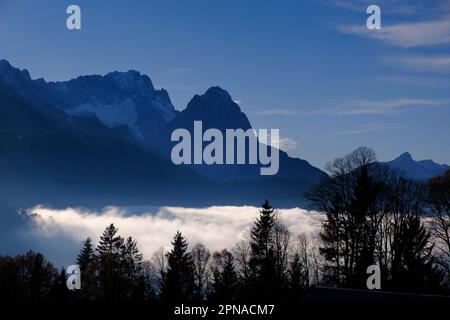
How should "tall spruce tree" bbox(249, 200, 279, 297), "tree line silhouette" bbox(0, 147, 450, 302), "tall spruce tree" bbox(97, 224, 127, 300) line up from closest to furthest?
1. "tree line silhouette" bbox(0, 147, 450, 302)
2. "tall spruce tree" bbox(249, 200, 279, 297)
3. "tall spruce tree" bbox(97, 224, 127, 300)

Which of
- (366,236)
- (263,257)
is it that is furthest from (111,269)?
(366,236)

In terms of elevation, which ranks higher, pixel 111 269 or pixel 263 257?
pixel 263 257

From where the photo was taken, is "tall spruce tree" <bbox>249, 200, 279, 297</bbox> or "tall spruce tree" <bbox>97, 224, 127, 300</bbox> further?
"tall spruce tree" <bbox>97, 224, 127, 300</bbox>

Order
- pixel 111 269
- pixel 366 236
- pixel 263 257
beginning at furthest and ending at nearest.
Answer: pixel 111 269 < pixel 263 257 < pixel 366 236

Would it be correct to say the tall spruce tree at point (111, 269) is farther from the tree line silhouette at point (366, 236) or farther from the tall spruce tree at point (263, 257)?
the tall spruce tree at point (263, 257)

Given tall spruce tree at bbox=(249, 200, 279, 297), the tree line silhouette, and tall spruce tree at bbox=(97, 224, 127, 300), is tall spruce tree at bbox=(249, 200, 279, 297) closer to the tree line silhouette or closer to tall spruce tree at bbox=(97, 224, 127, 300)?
the tree line silhouette

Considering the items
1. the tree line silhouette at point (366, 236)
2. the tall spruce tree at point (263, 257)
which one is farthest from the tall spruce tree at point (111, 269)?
the tall spruce tree at point (263, 257)

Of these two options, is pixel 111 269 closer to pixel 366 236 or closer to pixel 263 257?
pixel 263 257

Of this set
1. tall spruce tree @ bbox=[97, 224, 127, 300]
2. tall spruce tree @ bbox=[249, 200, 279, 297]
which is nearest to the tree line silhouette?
tall spruce tree @ bbox=[249, 200, 279, 297]

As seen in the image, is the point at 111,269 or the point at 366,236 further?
the point at 111,269

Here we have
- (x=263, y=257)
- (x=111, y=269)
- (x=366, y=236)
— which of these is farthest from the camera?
(x=111, y=269)
